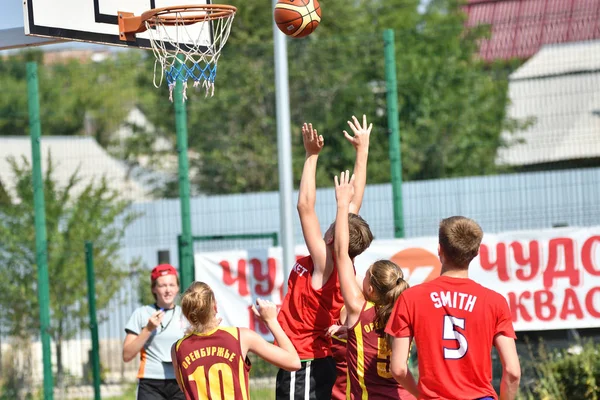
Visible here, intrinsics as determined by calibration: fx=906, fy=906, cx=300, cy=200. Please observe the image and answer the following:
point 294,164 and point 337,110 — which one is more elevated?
point 337,110

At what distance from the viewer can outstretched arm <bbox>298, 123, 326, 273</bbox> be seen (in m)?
5.66

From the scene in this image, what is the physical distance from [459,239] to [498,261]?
15.6 feet

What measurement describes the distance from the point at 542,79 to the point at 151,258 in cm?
905

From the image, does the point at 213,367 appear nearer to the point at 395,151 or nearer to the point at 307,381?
the point at 307,381

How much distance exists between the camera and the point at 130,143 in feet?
101

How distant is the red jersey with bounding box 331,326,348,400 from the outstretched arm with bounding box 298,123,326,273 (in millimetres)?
480

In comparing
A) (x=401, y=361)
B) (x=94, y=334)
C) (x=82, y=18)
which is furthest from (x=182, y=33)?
(x=401, y=361)

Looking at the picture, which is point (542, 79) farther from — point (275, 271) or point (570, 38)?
point (275, 271)

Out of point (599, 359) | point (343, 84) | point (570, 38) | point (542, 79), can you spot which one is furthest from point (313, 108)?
point (599, 359)

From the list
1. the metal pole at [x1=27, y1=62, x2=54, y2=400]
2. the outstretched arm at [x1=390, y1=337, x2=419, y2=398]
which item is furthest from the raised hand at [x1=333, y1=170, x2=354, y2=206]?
the metal pole at [x1=27, y1=62, x2=54, y2=400]

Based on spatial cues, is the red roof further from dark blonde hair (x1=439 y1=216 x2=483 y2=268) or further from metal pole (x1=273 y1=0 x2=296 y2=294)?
dark blonde hair (x1=439 y1=216 x2=483 y2=268)

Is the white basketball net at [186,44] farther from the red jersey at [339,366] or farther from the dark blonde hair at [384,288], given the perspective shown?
the dark blonde hair at [384,288]

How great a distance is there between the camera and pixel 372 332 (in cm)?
514

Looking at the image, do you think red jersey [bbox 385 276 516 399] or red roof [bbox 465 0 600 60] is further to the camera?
red roof [bbox 465 0 600 60]
